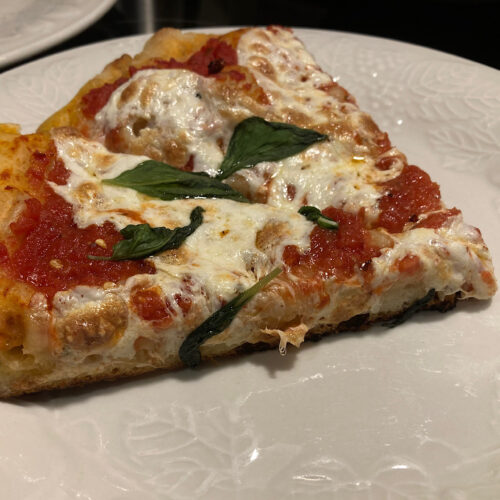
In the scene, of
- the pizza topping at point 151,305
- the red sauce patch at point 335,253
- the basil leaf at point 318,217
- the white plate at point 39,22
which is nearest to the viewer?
the pizza topping at point 151,305

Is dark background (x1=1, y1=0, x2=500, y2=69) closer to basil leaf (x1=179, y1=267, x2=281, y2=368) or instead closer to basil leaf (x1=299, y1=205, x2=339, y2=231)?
basil leaf (x1=299, y1=205, x2=339, y2=231)

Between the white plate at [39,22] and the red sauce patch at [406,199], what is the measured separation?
275 cm

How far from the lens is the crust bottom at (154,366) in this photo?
2.43 metres

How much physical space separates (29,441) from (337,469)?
1.21m

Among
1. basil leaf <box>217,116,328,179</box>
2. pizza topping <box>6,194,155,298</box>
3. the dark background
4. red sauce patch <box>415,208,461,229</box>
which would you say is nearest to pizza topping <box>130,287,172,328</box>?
pizza topping <box>6,194,155,298</box>

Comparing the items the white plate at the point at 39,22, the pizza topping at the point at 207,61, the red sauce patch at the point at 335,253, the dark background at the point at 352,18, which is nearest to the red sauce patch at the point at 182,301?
the red sauce patch at the point at 335,253

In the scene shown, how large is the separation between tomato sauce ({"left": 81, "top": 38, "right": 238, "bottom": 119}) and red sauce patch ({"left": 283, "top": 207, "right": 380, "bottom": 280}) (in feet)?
4.30

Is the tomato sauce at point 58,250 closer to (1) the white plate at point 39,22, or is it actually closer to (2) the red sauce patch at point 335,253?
(2) the red sauce patch at point 335,253

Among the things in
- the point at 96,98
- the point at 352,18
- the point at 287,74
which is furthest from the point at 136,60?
the point at 352,18

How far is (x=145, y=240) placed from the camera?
8.29 feet

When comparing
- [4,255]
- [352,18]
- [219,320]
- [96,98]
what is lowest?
[352,18]

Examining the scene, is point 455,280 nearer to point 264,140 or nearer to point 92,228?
point 264,140

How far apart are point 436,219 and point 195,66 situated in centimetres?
189

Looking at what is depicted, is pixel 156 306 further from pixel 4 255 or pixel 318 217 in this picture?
pixel 318 217
